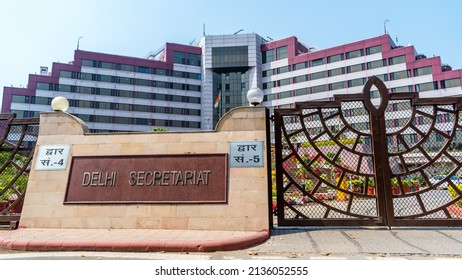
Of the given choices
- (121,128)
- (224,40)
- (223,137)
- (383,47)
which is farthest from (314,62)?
(223,137)

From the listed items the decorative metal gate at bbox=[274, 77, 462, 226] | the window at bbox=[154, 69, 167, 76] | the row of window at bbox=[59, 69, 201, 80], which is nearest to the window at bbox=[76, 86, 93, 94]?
the row of window at bbox=[59, 69, 201, 80]

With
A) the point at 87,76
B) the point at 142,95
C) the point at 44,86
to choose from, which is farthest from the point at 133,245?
the point at 44,86

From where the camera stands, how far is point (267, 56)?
5928 cm

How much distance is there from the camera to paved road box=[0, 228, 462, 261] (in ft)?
16.5

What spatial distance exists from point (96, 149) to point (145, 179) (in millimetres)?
1694

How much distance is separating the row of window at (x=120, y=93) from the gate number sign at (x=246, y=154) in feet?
171

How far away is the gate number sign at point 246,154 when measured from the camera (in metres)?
7.25

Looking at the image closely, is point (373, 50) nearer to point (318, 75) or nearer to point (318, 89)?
point (318, 75)

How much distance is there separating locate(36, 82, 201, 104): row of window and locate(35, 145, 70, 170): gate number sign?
50.3 metres

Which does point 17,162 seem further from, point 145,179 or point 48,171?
point 145,179

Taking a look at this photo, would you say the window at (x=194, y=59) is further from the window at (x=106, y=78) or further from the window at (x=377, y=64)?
the window at (x=377, y=64)

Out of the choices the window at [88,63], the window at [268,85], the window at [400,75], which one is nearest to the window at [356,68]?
the window at [400,75]

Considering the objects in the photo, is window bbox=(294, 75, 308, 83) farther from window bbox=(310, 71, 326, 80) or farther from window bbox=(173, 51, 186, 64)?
window bbox=(173, 51, 186, 64)

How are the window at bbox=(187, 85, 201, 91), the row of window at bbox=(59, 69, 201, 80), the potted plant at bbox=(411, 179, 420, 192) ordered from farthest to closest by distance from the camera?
the window at bbox=(187, 85, 201, 91), the row of window at bbox=(59, 69, 201, 80), the potted plant at bbox=(411, 179, 420, 192)
